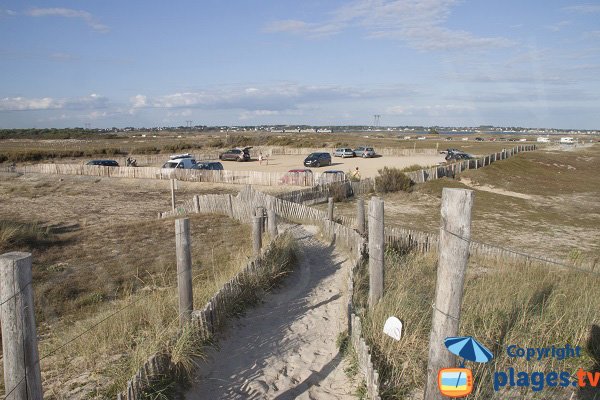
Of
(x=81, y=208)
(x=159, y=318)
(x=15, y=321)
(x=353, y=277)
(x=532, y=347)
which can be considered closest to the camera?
(x=15, y=321)

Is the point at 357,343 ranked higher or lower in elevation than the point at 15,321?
lower

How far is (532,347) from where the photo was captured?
5266mm

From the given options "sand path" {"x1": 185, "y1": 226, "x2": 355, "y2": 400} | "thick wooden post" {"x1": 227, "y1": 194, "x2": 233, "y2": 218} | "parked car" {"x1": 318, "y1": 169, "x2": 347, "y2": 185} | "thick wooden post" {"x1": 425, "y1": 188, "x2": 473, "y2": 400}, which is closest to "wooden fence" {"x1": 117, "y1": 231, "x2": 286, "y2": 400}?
"sand path" {"x1": 185, "y1": 226, "x2": 355, "y2": 400}

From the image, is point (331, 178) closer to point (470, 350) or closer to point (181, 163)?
point (181, 163)

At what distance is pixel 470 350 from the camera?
10.3 ft

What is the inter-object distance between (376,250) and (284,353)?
6.78ft

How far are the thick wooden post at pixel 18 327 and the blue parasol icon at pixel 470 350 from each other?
299 centimetres

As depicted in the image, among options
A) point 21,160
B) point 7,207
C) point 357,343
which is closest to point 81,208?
point 7,207

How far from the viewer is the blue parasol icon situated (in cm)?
305

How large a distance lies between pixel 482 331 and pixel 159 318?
4.17 meters

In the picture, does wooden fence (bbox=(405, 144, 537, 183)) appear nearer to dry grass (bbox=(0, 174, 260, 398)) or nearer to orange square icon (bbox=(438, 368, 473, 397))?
dry grass (bbox=(0, 174, 260, 398))

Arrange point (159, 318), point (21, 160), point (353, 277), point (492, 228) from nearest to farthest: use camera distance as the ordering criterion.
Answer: point (159, 318), point (353, 277), point (492, 228), point (21, 160)

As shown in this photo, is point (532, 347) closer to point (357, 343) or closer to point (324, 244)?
point (357, 343)

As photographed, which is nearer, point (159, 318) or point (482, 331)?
point (482, 331)
